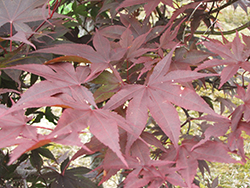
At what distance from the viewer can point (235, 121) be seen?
0.59m

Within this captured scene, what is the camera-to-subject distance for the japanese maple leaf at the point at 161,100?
0.50 m

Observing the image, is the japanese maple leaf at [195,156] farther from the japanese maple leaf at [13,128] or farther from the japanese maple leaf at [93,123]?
the japanese maple leaf at [13,128]

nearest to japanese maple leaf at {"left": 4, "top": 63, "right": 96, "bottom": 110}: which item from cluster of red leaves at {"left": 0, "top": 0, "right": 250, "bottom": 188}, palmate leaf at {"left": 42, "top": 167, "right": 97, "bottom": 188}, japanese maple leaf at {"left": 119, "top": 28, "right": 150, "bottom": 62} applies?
cluster of red leaves at {"left": 0, "top": 0, "right": 250, "bottom": 188}

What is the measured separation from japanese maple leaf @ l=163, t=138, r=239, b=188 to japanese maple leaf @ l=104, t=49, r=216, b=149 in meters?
0.08

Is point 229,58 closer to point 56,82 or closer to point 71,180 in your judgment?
point 56,82

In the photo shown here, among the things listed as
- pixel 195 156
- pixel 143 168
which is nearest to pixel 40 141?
pixel 143 168

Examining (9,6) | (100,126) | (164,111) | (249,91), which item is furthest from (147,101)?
(9,6)

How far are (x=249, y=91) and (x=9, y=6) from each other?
2.22 ft

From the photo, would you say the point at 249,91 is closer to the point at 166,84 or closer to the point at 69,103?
the point at 166,84

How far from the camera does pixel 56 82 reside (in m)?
0.53

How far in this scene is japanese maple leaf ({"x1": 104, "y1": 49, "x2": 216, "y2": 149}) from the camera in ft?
1.65

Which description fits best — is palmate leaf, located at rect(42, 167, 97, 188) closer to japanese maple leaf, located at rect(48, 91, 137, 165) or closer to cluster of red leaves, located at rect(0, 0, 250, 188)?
cluster of red leaves, located at rect(0, 0, 250, 188)

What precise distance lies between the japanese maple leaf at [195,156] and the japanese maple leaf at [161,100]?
8 cm

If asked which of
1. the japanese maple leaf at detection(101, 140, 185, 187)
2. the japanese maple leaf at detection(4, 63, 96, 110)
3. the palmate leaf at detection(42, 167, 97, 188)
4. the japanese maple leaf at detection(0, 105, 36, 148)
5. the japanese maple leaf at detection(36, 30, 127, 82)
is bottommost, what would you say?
the palmate leaf at detection(42, 167, 97, 188)
